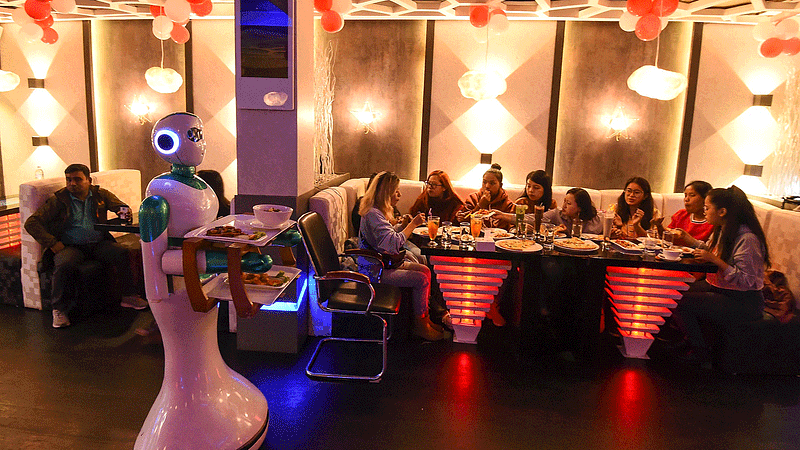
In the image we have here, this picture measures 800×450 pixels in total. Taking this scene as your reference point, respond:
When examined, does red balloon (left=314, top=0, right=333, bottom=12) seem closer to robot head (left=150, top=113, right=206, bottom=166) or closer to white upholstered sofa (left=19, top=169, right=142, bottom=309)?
white upholstered sofa (left=19, top=169, right=142, bottom=309)

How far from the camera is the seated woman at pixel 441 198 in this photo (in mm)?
5270

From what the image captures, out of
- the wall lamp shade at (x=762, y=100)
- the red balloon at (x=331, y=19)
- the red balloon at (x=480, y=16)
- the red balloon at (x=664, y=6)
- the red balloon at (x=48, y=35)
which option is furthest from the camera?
the wall lamp shade at (x=762, y=100)

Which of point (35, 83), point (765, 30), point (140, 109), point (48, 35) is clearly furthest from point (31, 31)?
point (765, 30)

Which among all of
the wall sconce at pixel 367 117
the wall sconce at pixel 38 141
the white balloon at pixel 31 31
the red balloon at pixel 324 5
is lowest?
the wall sconce at pixel 38 141

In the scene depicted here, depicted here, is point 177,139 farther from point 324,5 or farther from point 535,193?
point 535,193

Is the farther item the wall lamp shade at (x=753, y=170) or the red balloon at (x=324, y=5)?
the wall lamp shade at (x=753, y=170)

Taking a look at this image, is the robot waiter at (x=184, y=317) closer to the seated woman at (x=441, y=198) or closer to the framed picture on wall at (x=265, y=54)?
the framed picture on wall at (x=265, y=54)

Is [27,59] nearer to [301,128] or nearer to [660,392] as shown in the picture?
[301,128]

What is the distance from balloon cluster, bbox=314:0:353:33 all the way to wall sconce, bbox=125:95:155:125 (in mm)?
3384

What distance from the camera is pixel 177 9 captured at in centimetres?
443

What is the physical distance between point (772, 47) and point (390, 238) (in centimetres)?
361

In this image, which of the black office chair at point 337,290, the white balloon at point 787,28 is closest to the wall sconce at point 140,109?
the black office chair at point 337,290

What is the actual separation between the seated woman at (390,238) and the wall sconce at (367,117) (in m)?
2.68

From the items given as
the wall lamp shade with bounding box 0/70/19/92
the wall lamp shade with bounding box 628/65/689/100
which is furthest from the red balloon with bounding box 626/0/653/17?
the wall lamp shade with bounding box 0/70/19/92
